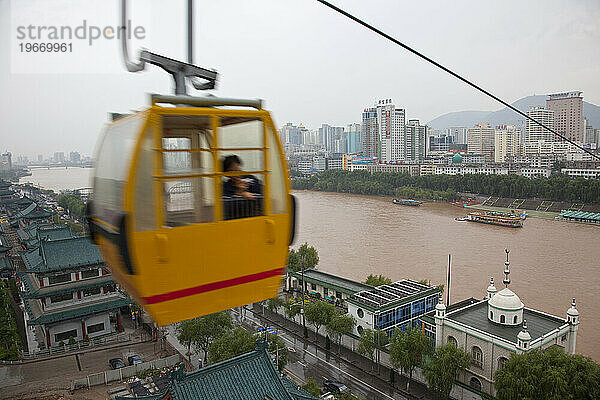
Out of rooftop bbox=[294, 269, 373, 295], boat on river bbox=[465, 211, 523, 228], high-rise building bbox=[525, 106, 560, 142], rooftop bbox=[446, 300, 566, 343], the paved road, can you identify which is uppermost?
high-rise building bbox=[525, 106, 560, 142]

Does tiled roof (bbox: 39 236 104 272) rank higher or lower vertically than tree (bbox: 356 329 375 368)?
higher

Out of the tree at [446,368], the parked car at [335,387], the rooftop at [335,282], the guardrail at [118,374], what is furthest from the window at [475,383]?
the guardrail at [118,374]

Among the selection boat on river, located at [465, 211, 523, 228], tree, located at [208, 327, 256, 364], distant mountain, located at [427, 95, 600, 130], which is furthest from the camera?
distant mountain, located at [427, 95, 600, 130]

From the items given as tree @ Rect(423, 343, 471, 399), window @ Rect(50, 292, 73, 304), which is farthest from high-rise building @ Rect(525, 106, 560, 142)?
window @ Rect(50, 292, 73, 304)

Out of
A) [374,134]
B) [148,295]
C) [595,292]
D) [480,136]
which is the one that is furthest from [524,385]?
[480,136]

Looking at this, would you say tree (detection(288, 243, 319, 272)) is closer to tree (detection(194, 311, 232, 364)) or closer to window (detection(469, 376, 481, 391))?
tree (detection(194, 311, 232, 364))

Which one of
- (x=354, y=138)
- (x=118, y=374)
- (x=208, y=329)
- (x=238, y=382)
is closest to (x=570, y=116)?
(x=354, y=138)
